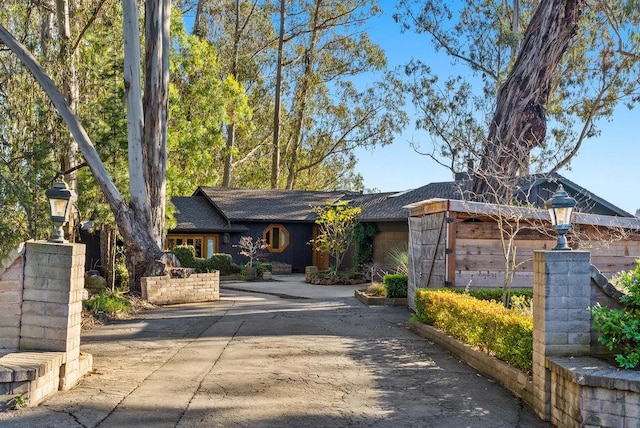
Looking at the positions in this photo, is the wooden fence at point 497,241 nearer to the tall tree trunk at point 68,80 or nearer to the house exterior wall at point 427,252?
the house exterior wall at point 427,252

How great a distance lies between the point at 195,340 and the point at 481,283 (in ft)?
19.3

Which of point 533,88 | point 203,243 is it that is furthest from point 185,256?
point 533,88

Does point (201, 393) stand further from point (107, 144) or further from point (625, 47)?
point (625, 47)

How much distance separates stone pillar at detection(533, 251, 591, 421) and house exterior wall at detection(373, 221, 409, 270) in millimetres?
17360

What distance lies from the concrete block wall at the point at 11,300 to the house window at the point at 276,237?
79.0 ft

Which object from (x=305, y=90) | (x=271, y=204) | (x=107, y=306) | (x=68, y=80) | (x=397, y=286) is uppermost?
(x=305, y=90)

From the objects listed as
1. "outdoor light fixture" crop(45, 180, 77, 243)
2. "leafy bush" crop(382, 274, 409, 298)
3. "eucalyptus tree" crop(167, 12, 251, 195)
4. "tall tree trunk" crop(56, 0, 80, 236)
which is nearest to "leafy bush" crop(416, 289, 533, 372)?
"leafy bush" crop(382, 274, 409, 298)

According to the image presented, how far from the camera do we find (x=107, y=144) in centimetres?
1812

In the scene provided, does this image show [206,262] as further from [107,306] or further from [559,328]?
[559,328]

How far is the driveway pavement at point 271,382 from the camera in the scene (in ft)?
17.9

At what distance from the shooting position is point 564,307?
5.66 m

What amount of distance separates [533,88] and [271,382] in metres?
12.8

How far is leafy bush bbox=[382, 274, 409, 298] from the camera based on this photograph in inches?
609

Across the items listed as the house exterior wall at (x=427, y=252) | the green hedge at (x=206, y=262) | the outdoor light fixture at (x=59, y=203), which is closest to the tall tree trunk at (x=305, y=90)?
the green hedge at (x=206, y=262)
